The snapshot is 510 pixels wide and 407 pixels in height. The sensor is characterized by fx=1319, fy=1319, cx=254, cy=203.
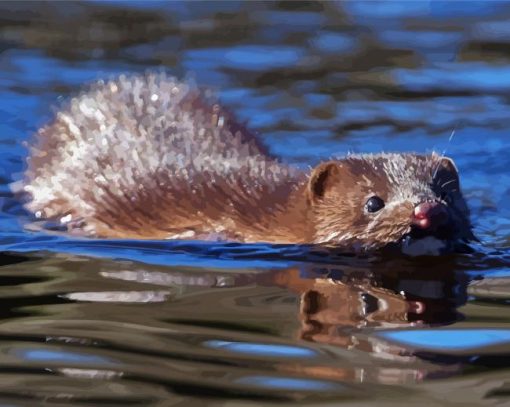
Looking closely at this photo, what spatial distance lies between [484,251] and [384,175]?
2.09 feet

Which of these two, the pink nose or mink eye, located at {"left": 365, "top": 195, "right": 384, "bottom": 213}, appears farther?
mink eye, located at {"left": 365, "top": 195, "right": 384, "bottom": 213}

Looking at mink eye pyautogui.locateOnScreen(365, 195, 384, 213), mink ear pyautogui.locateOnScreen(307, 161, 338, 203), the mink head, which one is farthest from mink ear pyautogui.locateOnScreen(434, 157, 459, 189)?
mink ear pyautogui.locateOnScreen(307, 161, 338, 203)

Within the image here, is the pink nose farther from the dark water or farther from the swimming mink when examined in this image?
the dark water

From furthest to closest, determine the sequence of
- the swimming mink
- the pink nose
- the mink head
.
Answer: the swimming mink
the mink head
the pink nose

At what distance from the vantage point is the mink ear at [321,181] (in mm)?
6629

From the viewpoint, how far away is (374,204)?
6449 millimetres

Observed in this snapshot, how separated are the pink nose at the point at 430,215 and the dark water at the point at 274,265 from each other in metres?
0.21

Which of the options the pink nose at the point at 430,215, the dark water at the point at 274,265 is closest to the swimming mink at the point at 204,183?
the pink nose at the point at 430,215

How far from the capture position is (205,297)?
550 centimetres

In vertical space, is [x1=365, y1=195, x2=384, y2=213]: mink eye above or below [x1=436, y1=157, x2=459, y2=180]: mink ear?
below

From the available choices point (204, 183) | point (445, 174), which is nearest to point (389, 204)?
point (445, 174)

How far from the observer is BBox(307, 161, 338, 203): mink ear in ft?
21.7

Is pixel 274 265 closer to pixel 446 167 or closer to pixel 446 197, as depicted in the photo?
pixel 446 197

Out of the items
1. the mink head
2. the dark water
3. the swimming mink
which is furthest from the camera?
the swimming mink
